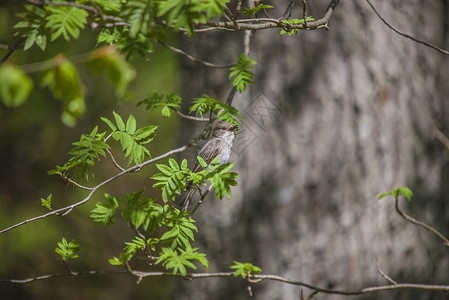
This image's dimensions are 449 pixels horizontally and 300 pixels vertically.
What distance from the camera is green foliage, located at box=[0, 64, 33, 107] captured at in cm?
95

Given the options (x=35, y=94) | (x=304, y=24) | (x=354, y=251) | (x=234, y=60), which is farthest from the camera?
(x=35, y=94)

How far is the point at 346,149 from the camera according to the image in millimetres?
3318

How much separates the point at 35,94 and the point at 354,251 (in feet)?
15.9

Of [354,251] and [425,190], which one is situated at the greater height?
[425,190]

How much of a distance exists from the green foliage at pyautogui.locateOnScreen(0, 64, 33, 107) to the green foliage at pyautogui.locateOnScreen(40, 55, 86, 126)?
0.07 m

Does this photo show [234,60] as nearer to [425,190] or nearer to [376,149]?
[376,149]

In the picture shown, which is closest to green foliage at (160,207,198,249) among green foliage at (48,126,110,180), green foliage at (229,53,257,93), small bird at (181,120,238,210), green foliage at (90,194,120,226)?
green foliage at (90,194,120,226)

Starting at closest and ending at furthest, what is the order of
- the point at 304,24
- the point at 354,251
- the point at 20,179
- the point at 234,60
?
the point at 304,24, the point at 354,251, the point at 234,60, the point at 20,179

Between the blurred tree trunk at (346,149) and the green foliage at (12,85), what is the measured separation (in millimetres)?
2473

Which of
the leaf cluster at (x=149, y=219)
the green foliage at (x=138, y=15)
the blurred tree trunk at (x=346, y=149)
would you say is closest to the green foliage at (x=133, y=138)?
the leaf cluster at (x=149, y=219)

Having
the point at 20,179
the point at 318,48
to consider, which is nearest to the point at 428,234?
the point at 318,48

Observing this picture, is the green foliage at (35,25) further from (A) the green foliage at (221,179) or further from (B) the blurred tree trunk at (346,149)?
(B) the blurred tree trunk at (346,149)

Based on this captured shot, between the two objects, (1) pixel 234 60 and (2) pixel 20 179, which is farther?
(2) pixel 20 179

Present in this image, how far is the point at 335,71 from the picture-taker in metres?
3.31
